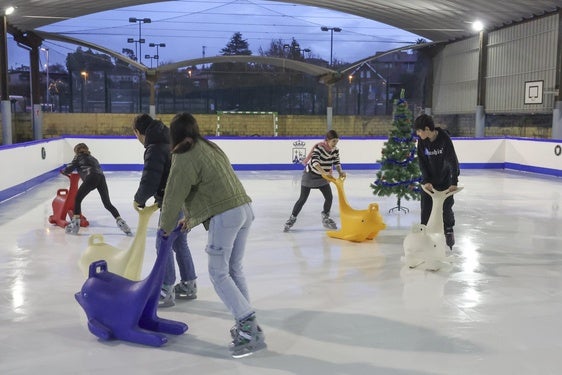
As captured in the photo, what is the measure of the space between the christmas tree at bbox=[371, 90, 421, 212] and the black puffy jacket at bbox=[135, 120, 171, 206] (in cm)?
532

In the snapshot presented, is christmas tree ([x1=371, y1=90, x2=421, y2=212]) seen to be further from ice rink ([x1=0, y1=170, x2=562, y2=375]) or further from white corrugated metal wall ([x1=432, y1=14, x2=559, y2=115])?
white corrugated metal wall ([x1=432, y1=14, x2=559, y2=115])

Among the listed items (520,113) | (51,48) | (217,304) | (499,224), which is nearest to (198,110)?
(51,48)

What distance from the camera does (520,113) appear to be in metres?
22.6

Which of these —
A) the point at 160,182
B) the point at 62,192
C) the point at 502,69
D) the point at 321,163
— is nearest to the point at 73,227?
the point at 62,192

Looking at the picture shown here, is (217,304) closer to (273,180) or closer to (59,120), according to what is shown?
(273,180)

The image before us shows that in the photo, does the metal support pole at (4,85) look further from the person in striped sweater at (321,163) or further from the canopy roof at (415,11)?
the person in striped sweater at (321,163)

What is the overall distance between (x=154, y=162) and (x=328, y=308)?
1.75m

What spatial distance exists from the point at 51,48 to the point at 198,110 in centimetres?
765

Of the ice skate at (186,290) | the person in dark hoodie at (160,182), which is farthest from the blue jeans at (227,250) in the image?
the ice skate at (186,290)

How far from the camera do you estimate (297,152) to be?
60.1 ft

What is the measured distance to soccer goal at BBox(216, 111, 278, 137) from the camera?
89.1ft

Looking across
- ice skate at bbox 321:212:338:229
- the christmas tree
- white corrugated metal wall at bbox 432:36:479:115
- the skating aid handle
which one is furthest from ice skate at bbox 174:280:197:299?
white corrugated metal wall at bbox 432:36:479:115

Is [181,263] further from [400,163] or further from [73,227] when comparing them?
[400,163]

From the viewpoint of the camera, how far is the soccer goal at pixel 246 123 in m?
27.2
